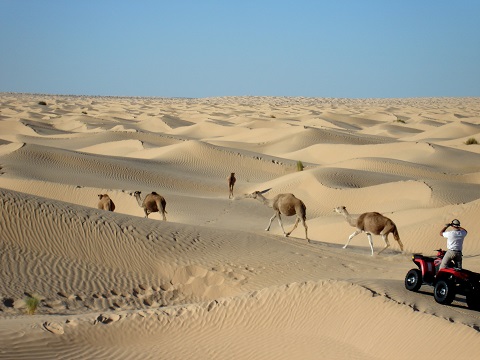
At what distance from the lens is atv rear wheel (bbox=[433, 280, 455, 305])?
28.1 feet

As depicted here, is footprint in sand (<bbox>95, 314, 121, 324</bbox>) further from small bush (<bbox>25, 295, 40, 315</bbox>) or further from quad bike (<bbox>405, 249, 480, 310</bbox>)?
quad bike (<bbox>405, 249, 480, 310</bbox>)

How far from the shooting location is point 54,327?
27.6 feet

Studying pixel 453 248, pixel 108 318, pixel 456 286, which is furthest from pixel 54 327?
pixel 453 248

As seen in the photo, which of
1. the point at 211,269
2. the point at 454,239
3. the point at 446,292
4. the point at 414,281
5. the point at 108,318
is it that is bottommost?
the point at 211,269

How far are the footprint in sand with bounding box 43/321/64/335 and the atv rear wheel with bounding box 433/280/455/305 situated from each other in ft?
14.5

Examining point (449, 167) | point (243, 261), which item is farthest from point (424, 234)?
point (449, 167)

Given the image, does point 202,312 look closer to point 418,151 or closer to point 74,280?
point 74,280

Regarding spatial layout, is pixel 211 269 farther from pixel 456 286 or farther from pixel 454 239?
pixel 456 286

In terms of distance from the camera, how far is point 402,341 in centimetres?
777

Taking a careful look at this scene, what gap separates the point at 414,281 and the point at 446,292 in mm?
854

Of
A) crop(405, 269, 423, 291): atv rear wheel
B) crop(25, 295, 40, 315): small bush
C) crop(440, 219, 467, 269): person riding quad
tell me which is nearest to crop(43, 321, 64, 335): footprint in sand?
crop(25, 295, 40, 315): small bush

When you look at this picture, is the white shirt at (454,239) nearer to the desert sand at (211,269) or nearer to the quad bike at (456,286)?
the quad bike at (456,286)

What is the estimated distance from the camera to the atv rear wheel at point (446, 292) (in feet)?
28.1

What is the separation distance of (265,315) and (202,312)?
799 mm
